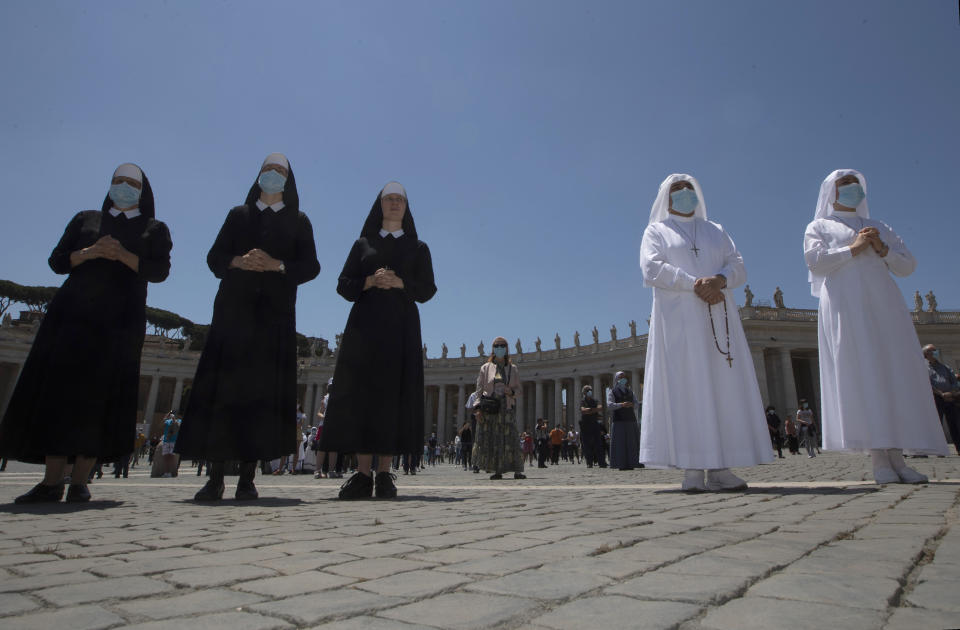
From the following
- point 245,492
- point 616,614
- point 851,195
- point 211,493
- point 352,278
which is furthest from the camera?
point 851,195

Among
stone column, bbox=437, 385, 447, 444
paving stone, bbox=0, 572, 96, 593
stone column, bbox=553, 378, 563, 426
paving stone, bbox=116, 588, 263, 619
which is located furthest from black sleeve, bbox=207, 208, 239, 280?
stone column, bbox=437, 385, 447, 444

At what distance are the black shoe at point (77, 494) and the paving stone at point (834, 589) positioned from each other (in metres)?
5.71

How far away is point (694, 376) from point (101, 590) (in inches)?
219

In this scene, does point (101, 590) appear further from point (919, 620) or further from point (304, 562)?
point (919, 620)

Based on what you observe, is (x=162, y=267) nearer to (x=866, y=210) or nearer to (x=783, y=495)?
(x=783, y=495)

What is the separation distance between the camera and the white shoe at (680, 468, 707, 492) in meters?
5.73

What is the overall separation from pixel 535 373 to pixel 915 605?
65.2 meters

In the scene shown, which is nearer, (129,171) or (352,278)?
(129,171)

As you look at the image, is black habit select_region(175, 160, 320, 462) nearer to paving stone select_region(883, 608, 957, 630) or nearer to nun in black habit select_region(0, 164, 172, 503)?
nun in black habit select_region(0, 164, 172, 503)

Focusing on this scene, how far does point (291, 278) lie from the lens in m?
5.88

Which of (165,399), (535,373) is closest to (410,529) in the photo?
(535,373)

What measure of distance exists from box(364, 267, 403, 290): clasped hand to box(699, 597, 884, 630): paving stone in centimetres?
491

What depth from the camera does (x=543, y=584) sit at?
5.85ft

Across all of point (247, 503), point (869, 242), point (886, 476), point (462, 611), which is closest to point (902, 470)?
point (886, 476)
